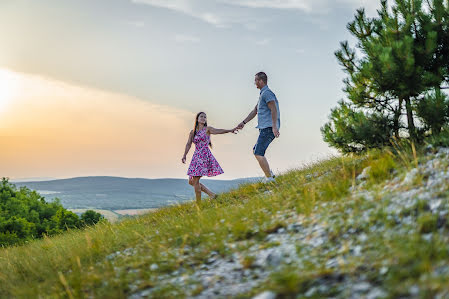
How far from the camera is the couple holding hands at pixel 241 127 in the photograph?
1187 centimetres

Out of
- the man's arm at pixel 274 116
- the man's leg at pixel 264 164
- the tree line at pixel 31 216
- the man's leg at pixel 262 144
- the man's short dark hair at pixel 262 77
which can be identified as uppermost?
the man's short dark hair at pixel 262 77

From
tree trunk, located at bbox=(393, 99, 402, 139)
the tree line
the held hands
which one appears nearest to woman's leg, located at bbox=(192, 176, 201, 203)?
the held hands

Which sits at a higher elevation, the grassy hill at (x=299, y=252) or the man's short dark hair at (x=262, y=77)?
the man's short dark hair at (x=262, y=77)

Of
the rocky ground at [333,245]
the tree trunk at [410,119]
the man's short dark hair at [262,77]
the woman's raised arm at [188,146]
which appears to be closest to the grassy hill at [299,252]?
the rocky ground at [333,245]

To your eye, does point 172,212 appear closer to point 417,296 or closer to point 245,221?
point 245,221

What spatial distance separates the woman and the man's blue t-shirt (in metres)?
1.07

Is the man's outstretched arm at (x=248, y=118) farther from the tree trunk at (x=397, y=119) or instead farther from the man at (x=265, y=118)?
the tree trunk at (x=397, y=119)

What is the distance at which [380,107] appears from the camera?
11242 mm

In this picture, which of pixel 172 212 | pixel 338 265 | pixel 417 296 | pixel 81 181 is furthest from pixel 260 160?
pixel 81 181

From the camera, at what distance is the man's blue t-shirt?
1184cm

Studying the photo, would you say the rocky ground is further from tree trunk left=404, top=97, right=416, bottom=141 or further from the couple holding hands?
the couple holding hands

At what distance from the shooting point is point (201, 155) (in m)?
12.7

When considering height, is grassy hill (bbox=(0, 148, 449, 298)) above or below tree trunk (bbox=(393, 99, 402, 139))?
below

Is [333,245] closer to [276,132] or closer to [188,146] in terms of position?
[276,132]
